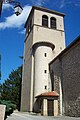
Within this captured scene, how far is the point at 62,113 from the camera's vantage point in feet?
60.1

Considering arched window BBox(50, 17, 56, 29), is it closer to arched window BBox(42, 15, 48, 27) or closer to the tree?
arched window BBox(42, 15, 48, 27)

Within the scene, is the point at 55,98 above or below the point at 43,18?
below

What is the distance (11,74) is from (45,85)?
14.8 metres

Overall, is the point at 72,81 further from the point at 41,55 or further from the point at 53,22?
the point at 53,22

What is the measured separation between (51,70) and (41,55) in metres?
2.75

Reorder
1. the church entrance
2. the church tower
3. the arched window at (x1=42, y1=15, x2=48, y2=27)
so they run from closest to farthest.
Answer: the church entrance
the church tower
the arched window at (x1=42, y1=15, x2=48, y2=27)

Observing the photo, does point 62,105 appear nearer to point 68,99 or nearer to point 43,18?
point 68,99

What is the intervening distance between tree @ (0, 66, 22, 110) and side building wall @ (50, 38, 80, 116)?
1356 centimetres

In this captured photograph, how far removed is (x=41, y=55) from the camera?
24.2 meters

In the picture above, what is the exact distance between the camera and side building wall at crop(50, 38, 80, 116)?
631 inches

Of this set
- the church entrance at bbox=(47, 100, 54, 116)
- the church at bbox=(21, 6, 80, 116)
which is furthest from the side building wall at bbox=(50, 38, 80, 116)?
the church entrance at bbox=(47, 100, 54, 116)

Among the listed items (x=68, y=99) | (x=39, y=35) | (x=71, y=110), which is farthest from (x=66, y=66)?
(x=39, y=35)

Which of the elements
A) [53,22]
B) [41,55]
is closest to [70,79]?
[41,55]

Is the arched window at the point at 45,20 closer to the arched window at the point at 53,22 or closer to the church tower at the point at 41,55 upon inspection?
the church tower at the point at 41,55
